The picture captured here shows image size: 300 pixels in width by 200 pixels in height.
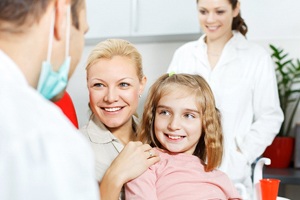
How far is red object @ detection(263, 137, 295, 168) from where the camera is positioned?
118 inches

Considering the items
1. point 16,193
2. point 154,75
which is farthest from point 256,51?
point 16,193

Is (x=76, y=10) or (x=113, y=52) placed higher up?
(x=76, y=10)

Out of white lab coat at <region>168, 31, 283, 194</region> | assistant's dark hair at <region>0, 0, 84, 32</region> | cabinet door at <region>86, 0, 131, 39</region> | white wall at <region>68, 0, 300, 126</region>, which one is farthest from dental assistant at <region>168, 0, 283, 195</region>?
assistant's dark hair at <region>0, 0, 84, 32</region>

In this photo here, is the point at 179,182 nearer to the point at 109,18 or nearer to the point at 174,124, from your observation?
the point at 174,124

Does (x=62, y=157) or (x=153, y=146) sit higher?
(x=62, y=157)

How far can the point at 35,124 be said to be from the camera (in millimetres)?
777

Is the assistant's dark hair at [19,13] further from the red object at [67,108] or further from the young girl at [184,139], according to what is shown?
the red object at [67,108]

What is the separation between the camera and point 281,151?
9.87 feet

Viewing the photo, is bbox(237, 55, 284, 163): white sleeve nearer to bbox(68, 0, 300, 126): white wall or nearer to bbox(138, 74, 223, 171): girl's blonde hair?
bbox(68, 0, 300, 126): white wall

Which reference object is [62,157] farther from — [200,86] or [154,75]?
[154,75]

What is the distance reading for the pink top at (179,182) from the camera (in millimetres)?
1476

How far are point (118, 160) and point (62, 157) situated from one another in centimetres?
70

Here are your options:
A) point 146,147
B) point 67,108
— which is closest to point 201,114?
point 146,147

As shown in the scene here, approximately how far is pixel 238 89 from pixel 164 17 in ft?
2.89
